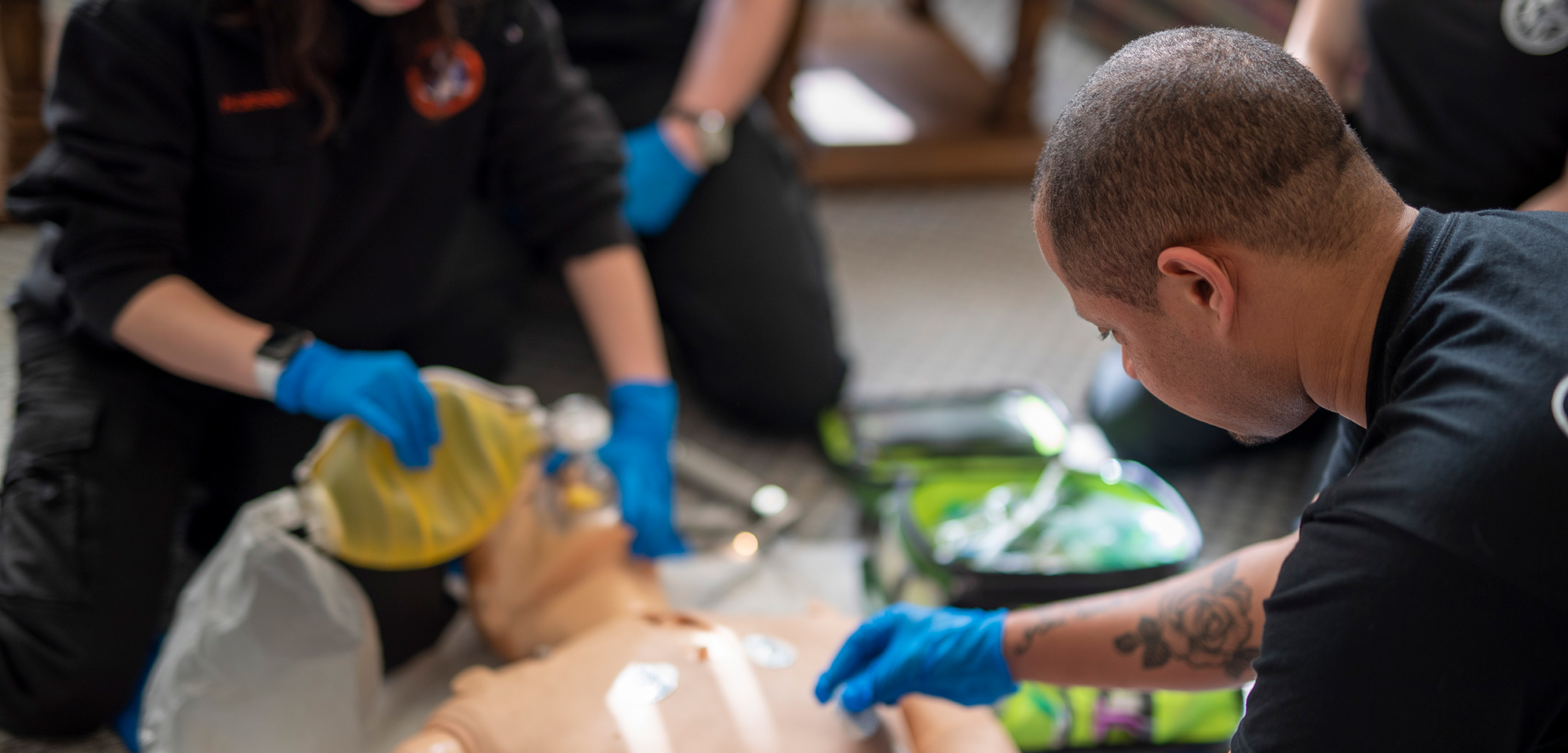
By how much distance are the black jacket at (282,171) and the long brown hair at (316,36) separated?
0.02m

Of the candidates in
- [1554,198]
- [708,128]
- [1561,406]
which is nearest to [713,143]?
[708,128]

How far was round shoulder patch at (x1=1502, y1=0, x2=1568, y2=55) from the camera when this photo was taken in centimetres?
118

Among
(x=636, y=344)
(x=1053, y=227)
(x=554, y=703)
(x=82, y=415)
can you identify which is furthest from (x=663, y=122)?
(x=1053, y=227)

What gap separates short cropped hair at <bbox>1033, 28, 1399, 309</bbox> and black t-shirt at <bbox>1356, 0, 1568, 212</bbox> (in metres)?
0.71

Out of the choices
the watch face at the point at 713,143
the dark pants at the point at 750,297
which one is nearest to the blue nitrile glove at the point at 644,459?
the dark pants at the point at 750,297

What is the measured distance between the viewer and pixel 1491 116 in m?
1.29

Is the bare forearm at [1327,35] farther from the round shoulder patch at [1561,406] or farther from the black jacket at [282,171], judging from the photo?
the round shoulder patch at [1561,406]

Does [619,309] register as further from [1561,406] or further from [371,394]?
[1561,406]

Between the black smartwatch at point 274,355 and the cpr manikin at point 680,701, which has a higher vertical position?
the black smartwatch at point 274,355

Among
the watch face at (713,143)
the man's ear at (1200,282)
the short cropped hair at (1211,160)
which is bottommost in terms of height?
the watch face at (713,143)

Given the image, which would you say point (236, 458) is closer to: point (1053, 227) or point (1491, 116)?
point (1053, 227)

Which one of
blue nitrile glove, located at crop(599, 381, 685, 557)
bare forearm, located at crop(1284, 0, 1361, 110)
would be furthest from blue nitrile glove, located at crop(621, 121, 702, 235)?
bare forearm, located at crop(1284, 0, 1361, 110)

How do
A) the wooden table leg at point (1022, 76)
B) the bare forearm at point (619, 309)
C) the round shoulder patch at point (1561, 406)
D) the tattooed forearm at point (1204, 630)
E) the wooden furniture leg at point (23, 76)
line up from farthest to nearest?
the wooden table leg at point (1022, 76) → the wooden furniture leg at point (23, 76) → the bare forearm at point (619, 309) → the tattooed forearm at point (1204, 630) → the round shoulder patch at point (1561, 406)

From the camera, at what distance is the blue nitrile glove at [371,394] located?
1044 millimetres
